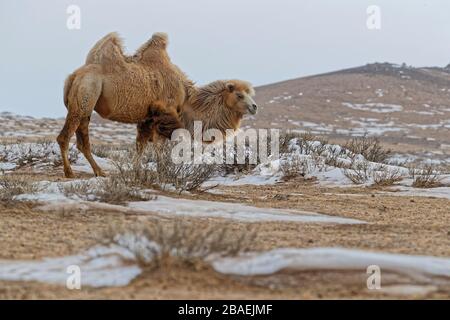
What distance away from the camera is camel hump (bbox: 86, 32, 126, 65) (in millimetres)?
9953

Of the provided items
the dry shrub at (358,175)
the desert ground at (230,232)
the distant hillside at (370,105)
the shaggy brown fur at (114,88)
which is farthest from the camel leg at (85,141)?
the distant hillside at (370,105)

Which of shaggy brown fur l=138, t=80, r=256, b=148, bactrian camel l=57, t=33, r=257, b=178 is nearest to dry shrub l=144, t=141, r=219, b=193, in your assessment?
bactrian camel l=57, t=33, r=257, b=178

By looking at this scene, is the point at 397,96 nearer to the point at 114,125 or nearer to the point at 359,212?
the point at 114,125

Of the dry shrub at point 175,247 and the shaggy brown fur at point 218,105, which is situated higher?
the shaggy brown fur at point 218,105

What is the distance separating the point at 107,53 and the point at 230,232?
18.2ft

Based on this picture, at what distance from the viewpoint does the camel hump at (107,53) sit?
9953 mm

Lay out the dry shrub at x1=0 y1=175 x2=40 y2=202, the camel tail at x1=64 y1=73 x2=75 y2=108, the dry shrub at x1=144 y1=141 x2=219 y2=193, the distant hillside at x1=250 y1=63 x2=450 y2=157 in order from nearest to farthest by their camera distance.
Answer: the dry shrub at x1=0 y1=175 x2=40 y2=202 → the dry shrub at x1=144 y1=141 x2=219 y2=193 → the camel tail at x1=64 y1=73 x2=75 y2=108 → the distant hillside at x1=250 y1=63 x2=450 y2=157

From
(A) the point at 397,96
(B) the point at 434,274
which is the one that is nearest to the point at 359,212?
(B) the point at 434,274

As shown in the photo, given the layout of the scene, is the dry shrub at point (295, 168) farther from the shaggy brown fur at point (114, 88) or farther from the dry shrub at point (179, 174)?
the dry shrub at point (179, 174)

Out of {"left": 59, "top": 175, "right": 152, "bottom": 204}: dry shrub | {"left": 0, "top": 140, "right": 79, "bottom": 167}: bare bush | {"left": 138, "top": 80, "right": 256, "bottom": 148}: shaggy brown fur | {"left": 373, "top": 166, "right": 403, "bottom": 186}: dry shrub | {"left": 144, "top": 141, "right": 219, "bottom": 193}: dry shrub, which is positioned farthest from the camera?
{"left": 0, "top": 140, "right": 79, "bottom": 167}: bare bush

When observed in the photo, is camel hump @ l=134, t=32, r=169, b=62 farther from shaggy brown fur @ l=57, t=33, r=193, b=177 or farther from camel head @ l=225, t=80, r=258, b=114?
camel head @ l=225, t=80, r=258, b=114

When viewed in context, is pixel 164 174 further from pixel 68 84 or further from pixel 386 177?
pixel 386 177

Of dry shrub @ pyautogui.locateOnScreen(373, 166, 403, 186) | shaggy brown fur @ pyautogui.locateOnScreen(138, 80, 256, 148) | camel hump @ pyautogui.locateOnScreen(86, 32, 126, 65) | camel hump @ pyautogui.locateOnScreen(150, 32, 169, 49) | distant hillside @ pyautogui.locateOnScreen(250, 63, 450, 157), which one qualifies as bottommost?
distant hillside @ pyautogui.locateOnScreen(250, 63, 450, 157)

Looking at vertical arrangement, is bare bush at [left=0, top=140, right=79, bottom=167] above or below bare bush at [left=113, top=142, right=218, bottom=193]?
below
